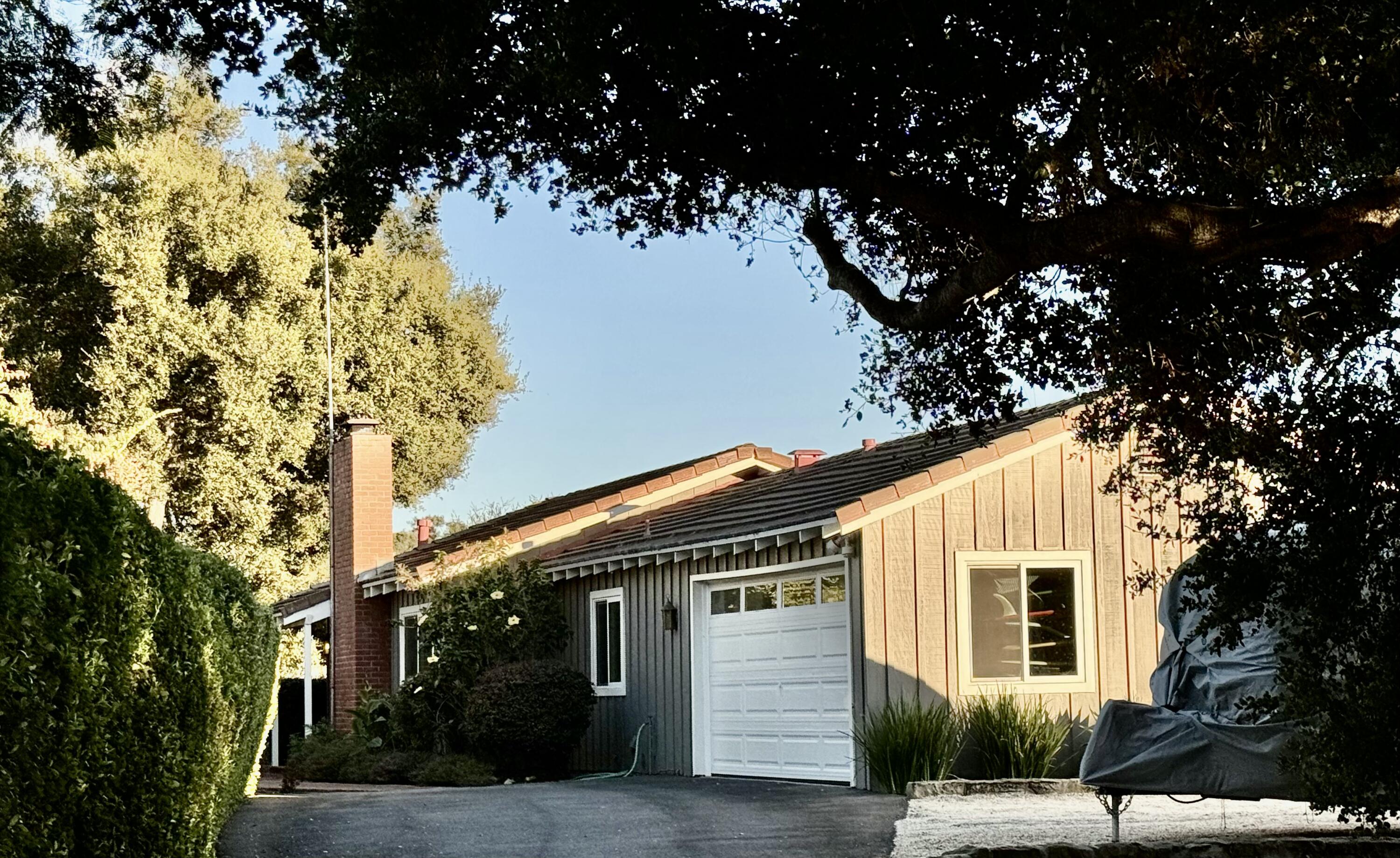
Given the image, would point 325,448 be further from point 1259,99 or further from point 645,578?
point 1259,99

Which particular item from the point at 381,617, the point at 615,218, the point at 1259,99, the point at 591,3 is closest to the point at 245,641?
the point at 615,218

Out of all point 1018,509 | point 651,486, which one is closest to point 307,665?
point 651,486

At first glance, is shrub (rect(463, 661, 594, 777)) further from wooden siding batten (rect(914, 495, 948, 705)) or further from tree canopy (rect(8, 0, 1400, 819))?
tree canopy (rect(8, 0, 1400, 819))

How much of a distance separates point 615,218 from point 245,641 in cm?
406

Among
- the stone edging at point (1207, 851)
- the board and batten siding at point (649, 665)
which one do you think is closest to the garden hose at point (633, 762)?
the board and batten siding at point (649, 665)

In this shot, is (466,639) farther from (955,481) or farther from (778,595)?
(955,481)

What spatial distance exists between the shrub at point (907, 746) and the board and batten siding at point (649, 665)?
249 cm

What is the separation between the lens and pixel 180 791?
7.57 meters

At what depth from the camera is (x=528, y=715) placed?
19.2m

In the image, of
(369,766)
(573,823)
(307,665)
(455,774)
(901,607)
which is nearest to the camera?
(573,823)

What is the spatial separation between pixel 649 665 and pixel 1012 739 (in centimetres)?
526

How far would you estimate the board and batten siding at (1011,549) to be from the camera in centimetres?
1644

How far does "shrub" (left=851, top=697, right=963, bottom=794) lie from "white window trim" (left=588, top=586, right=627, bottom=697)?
197 inches

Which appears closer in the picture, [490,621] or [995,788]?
[995,788]
